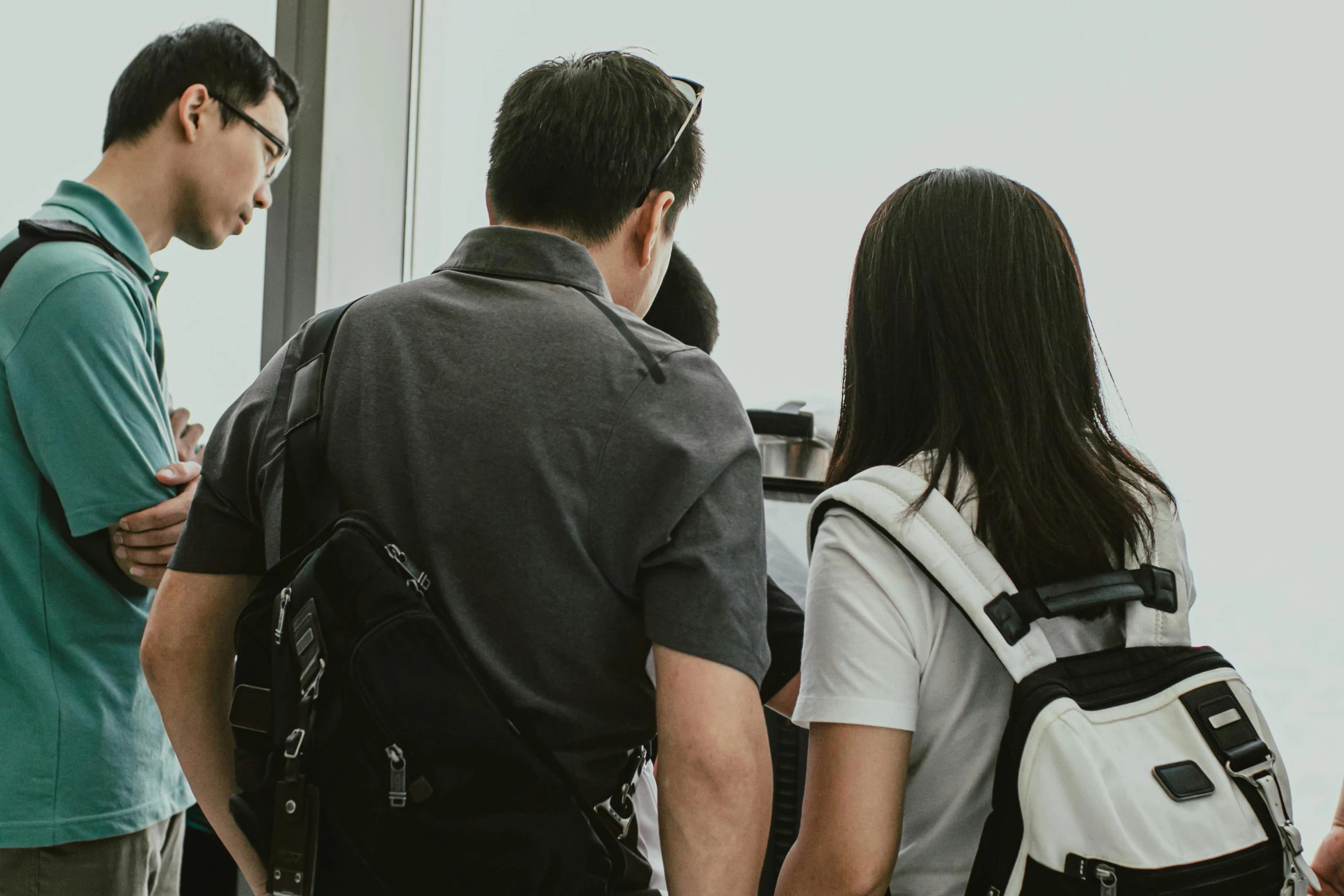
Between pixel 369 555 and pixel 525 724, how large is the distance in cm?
18

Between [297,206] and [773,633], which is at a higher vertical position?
[297,206]

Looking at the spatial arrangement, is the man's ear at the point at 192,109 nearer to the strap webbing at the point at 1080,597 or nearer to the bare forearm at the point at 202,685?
the bare forearm at the point at 202,685

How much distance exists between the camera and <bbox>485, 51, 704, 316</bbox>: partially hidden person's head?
0.90 meters

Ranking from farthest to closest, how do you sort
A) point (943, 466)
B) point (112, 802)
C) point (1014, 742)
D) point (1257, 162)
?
point (1257, 162) → point (112, 802) → point (943, 466) → point (1014, 742)

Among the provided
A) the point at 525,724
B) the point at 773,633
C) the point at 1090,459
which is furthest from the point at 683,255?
the point at 525,724

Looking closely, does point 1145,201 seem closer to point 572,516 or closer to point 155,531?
point 572,516

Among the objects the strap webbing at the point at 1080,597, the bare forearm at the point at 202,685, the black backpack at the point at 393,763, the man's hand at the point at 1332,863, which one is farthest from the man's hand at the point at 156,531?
the man's hand at the point at 1332,863

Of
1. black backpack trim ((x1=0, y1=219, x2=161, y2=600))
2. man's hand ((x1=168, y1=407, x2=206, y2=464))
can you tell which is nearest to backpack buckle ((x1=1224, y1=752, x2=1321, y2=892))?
black backpack trim ((x1=0, y1=219, x2=161, y2=600))

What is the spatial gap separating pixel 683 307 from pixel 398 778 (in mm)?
954

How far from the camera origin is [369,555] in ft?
2.50

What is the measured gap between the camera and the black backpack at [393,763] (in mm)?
725

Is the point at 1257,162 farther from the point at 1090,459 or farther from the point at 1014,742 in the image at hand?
the point at 1014,742

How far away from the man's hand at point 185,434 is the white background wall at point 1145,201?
0.94 meters

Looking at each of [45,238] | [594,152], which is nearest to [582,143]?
[594,152]
